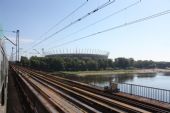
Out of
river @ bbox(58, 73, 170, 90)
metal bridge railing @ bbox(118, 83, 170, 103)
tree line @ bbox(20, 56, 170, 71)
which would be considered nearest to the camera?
metal bridge railing @ bbox(118, 83, 170, 103)

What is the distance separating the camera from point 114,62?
174m

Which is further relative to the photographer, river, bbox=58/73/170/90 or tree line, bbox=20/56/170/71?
tree line, bbox=20/56/170/71

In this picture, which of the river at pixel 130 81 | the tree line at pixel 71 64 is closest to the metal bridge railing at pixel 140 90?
the river at pixel 130 81

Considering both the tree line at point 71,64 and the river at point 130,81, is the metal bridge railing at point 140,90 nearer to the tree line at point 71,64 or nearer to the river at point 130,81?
the river at point 130,81

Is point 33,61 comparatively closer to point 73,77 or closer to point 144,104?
point 73,77

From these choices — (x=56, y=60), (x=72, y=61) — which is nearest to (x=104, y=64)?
(x=72, y=61)

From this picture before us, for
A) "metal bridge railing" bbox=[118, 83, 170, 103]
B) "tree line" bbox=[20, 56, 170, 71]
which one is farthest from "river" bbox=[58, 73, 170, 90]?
"tree line" bbox=[20, 56, 170, 71]

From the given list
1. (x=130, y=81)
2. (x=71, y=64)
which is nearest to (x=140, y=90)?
(x=130, y=81)

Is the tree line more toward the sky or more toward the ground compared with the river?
more toward the sky

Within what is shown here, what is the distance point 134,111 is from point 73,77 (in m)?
24.7

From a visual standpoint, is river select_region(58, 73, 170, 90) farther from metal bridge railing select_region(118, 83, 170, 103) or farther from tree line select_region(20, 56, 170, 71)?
tree line select_region(20, 56, 170, 71)

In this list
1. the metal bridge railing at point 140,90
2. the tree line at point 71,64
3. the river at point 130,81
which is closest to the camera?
the metal bridge railing at point 140,90

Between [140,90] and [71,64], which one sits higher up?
[71,64]

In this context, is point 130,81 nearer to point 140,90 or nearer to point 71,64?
point 71,64
